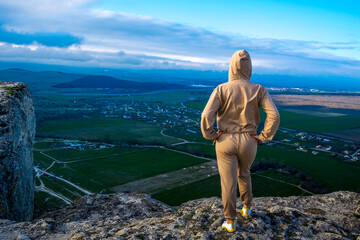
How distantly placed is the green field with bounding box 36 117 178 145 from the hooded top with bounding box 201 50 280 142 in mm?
52355

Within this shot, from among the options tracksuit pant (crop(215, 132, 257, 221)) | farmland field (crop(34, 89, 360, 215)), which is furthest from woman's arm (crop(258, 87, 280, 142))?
farmland field (crop(34, 89, 360, 215))

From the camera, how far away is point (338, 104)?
120 meters

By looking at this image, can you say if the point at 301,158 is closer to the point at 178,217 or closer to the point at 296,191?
the point at 296,191

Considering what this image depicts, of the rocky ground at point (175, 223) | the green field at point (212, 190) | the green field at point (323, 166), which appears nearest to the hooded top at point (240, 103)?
the rocky ground at point (175, 223)

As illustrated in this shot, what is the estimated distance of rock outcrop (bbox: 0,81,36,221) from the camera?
10.7 m

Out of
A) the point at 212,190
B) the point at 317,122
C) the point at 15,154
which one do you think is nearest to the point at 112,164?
the point at 212,190

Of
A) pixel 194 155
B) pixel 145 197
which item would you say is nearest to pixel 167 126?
pixel 194 155

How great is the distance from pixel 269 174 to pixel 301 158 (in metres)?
14.3

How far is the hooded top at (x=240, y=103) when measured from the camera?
6.55 metres

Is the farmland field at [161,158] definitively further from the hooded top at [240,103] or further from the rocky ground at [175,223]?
the hooded top at [240,103]

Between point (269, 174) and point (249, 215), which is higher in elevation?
point (249, 215)

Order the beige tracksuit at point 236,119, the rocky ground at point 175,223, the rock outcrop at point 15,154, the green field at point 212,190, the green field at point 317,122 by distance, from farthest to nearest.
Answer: the green field at point 317,122 → the green field at point 212,190 → the rock outcrop at point 15,154 → the rocky ground at point 175,223 → the beige tracksuit at point 236,119

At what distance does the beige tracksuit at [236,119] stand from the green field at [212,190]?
2293 centimetres

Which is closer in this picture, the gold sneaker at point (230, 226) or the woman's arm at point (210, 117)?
the woman's arm at point (210, 117)
